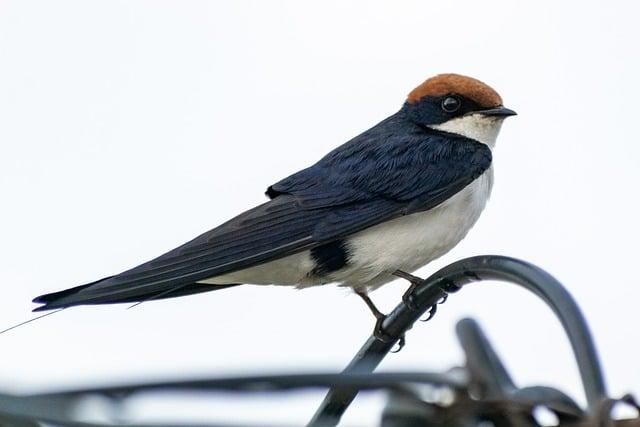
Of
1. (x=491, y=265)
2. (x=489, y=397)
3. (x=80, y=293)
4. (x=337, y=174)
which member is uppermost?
(x=337, y=174)

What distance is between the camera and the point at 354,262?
122 inches

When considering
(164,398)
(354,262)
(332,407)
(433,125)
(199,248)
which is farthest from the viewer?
(433,125)

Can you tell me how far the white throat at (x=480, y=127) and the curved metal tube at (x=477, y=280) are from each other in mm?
1225

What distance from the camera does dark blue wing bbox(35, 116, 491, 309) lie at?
278cm

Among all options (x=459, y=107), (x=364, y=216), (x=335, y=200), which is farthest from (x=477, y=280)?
(x=459, y=107)

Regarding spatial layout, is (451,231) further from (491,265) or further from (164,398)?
(164,398)

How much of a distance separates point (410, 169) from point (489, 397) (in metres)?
2.44

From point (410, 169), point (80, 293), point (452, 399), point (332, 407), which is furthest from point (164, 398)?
point (410, 169)

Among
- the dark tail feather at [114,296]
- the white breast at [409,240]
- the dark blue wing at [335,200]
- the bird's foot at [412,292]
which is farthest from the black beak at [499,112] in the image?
the dark tail feather at [114,296]

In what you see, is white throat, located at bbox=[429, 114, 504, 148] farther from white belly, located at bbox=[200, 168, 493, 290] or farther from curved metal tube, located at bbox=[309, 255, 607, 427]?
curved metal tube, located at bbox=[309, 255, 607, 427]

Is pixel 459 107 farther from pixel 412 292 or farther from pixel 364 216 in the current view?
pixel 412 292

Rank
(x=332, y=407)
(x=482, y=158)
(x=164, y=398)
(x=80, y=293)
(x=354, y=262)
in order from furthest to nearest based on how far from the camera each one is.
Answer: (x=482, y=158)
(x=354, y=262)
(x=80, y=293)
(x=332, y=407)
(x=164, y=398)

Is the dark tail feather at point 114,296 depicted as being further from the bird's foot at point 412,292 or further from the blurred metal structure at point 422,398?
→ the blurred metal structure at point 422,398

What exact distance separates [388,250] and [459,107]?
737 mm
